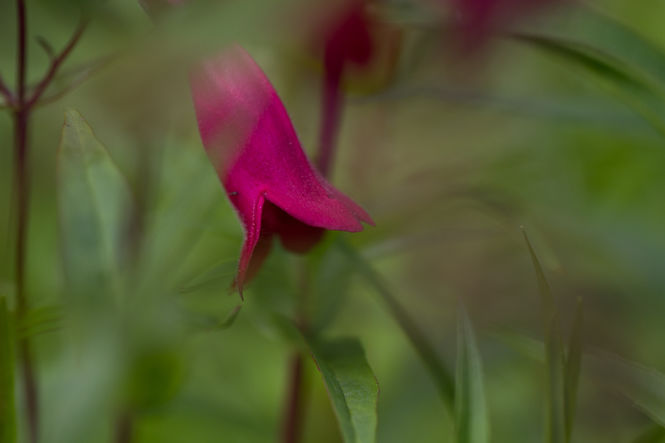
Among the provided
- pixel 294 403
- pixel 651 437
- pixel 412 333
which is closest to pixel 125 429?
pixel 294 403

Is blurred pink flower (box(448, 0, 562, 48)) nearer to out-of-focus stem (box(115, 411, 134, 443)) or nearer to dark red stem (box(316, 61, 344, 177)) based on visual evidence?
dark red stem (box(316, 61, 344, 177))

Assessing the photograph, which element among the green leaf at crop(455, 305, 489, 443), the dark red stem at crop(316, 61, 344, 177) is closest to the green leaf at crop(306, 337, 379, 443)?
the green leaf at crop(455, 305, 489, 443)

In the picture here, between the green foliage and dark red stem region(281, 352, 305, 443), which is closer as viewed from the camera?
the green foliage

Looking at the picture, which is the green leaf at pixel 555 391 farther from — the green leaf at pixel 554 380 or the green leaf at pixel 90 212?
the green leaf at pixel 90 212

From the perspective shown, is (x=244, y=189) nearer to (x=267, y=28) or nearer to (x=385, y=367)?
(x=267, y=28)

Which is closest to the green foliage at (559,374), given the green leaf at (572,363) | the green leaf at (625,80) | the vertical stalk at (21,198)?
the green leaf at (572,363)
